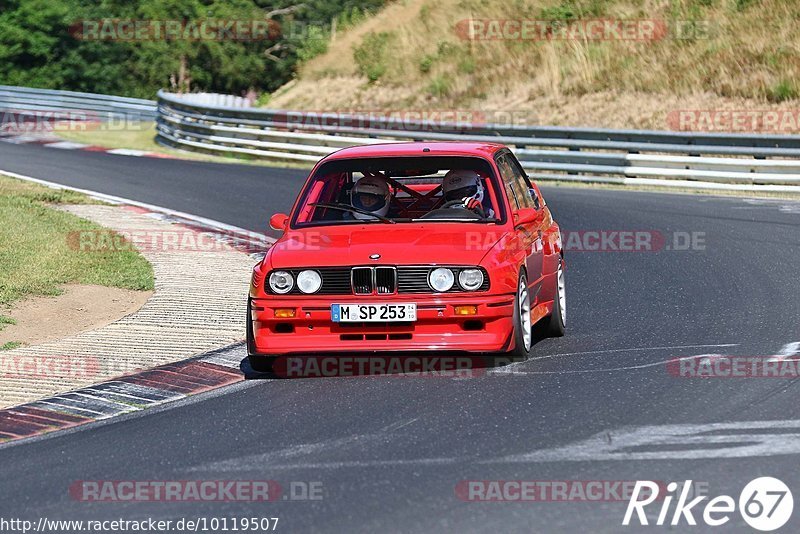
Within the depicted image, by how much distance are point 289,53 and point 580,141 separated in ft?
107

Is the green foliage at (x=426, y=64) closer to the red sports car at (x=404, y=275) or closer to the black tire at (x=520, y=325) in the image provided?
the red sports car at (x=404, y=275)

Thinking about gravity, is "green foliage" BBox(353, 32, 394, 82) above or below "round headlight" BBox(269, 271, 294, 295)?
above

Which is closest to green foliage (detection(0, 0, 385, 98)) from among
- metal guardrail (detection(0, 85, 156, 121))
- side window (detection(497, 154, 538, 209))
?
metal guardrail (detection(0, 85, 156, 121))

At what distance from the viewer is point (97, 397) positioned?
28.8 ft

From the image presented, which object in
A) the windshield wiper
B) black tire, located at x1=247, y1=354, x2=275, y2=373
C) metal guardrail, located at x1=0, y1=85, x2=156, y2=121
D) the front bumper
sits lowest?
metal guardrail, located at x1=0, y1=85, x2=156, y2=121

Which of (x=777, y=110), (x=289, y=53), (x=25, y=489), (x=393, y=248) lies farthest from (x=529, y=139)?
(x=289, y=53)

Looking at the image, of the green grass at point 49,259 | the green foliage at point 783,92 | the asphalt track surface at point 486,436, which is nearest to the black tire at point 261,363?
the asphalt track surface at point 486,436

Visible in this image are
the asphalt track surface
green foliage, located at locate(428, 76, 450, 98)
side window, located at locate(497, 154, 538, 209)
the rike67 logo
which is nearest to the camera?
the rike67 logo

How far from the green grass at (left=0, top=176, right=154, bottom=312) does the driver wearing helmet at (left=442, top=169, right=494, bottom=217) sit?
4014mm

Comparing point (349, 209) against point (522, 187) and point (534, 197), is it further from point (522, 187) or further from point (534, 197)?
point (534, 197)

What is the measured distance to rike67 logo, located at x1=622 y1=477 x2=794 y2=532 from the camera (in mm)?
5645

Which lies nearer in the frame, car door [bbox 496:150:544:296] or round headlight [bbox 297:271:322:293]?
round headlight [bbox 297:271:322:293]

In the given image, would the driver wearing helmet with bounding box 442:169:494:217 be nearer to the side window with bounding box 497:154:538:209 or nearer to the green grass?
the side window with bounding box 497:154:538:209

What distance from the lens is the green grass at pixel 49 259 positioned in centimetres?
1277
